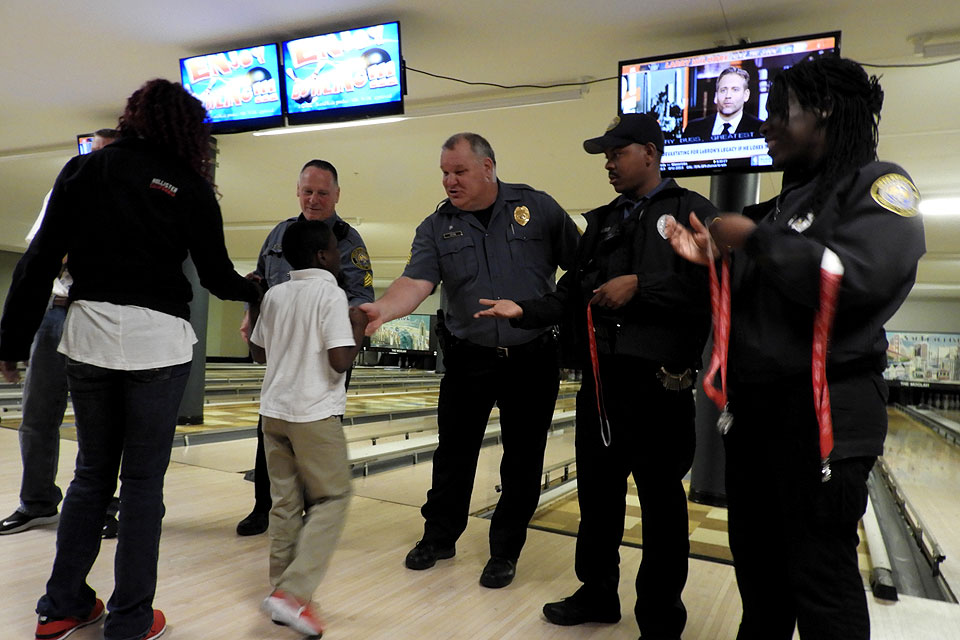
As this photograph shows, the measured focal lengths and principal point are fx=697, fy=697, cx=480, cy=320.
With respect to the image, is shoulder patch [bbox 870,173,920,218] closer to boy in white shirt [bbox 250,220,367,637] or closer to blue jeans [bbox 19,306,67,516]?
boy in white shirt [bbox 250,220,367,637]

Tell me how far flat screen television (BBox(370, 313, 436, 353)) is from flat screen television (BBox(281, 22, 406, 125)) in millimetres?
16850

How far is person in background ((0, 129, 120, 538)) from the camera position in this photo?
2.67 m

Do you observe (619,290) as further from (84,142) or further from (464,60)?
(84,142)

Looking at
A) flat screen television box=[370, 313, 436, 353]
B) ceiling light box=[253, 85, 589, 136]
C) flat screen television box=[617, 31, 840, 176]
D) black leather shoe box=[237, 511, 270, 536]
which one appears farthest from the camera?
flat screen television box=[370, 313, 436, 353]

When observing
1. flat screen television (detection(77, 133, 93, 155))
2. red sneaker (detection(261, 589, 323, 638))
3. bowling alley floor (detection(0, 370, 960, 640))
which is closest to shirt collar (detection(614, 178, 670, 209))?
bowling alley floor (detection(0, 370, 960, 640))

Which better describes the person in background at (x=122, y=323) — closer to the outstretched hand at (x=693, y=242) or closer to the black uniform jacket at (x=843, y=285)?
the outstretched hand at (x=693, y=242)

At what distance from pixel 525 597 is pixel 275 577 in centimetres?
81

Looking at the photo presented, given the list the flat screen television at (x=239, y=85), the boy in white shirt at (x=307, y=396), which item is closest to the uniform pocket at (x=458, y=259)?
the boy in white shirt at (x=307, y=396)

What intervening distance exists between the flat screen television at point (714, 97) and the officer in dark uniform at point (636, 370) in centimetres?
175

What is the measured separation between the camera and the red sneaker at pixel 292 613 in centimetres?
186

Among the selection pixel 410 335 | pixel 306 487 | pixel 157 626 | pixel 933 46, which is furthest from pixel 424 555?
pixel 410 335

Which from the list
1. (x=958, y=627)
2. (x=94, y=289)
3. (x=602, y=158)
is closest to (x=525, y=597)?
(x=958, y=627)

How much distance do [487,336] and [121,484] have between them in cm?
126

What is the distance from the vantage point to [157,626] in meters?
1.84
